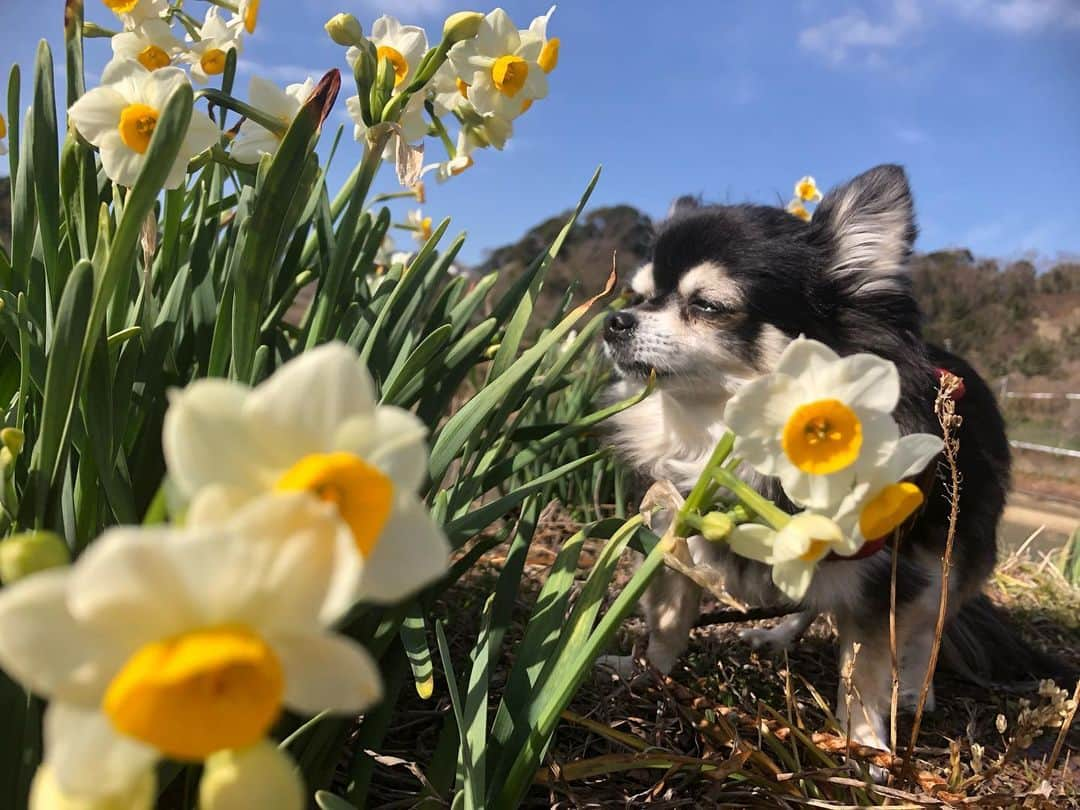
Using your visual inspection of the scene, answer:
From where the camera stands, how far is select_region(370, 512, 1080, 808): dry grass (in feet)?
3.85

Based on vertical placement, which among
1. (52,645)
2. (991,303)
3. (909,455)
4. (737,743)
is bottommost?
(737,743)

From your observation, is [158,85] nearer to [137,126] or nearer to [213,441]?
[137,126]

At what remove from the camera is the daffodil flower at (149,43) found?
1157mm

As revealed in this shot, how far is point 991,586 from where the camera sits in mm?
3115

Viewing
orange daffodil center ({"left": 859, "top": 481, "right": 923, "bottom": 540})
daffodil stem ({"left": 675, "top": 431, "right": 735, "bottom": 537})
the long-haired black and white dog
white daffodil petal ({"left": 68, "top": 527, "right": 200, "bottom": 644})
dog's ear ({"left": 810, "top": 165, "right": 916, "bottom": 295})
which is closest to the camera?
white daffodil petal ({"left": 68, "top": 527, "right": 200, "bottom": 644})

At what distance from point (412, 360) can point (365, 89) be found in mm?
356

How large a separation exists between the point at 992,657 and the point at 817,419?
187 cm

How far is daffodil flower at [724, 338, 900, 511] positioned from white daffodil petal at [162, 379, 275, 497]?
0.39 metres

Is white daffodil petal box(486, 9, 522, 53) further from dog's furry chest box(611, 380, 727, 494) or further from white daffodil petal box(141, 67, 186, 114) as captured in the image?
dog's furry chest box(611, 380, 727, 494)

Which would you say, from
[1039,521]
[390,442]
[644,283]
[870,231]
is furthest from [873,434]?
[1039,521]

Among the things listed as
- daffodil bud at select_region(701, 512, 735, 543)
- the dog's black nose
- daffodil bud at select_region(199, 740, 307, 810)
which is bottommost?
daffodil bud at select_region(199, 740, 307, 810)

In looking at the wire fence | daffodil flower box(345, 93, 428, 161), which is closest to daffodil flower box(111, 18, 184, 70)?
daffodil flower box(345, 93, 428, 161)

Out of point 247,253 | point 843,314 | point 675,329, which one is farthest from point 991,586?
point 247,253

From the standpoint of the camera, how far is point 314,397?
391 mm
